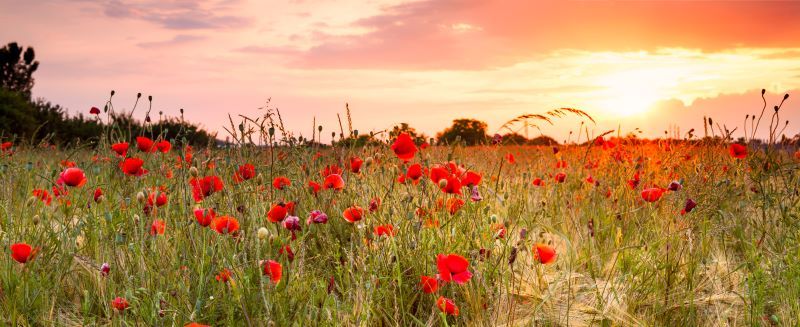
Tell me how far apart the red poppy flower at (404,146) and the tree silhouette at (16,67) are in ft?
83.9

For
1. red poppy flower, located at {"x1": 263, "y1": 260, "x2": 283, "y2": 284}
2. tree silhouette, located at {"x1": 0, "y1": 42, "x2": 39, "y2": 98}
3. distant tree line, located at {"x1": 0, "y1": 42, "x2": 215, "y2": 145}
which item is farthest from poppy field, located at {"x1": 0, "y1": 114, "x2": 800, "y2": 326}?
→ tree silhouette, located at {"x1": 0, "y1": 42, "x2": 39, "y2": 98}

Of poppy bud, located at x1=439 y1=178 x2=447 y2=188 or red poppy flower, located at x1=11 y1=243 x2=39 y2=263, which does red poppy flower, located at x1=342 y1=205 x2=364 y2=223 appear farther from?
red poppy flower, located at x1=11 y1=243 x2=39 y2=263

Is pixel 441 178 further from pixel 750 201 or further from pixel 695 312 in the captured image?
pixel 750 201

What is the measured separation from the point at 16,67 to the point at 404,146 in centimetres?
2732

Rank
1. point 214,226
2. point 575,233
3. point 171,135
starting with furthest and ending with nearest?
point 171,135, point 575,233, point 214,226

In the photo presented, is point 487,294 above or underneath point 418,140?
underneath

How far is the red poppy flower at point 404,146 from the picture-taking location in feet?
8.67

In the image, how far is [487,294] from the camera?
2586 millimetres

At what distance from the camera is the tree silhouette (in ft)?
80.1

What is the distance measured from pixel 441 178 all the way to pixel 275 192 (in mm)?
1348

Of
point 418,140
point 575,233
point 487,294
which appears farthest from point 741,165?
point 487,294

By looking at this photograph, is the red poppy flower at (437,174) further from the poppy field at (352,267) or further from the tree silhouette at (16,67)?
the tree silhouette at (16,67)

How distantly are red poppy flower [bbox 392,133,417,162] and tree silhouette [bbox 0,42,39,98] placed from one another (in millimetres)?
25558

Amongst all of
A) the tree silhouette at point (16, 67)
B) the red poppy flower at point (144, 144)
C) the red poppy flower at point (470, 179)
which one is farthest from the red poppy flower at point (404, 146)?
the tree silhouette at point (16, 67)
